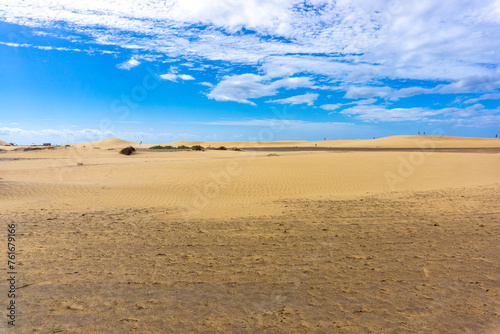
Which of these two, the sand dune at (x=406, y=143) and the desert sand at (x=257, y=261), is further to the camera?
the sand dune at (x=406, y=143)

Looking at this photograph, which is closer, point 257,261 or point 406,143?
point 257,261

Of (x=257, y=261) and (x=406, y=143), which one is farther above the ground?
(x=406, y=143)

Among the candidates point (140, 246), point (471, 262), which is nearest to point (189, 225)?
point (140, 246)

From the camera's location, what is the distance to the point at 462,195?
11.4m

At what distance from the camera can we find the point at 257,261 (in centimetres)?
A: 567

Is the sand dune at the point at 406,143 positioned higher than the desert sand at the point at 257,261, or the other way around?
the sand dune at the point at 406,143

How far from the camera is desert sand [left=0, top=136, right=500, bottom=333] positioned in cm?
387

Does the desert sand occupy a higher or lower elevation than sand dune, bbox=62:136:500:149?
lower

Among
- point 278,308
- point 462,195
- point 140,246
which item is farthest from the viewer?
point 462,195

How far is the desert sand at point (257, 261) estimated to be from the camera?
3.87 meters

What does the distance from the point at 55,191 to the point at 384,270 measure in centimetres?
1231

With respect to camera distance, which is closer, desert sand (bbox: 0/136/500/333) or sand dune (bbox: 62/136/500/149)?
desert sand (bbox: 0/136/500/333)

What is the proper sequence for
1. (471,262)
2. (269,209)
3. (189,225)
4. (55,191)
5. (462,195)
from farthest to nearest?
1. (55,191)
2. (462,195)
3. (269,209)
4. (189,225)
5. (471,262)

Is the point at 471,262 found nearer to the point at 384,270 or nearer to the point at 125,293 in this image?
the point at 384,270
